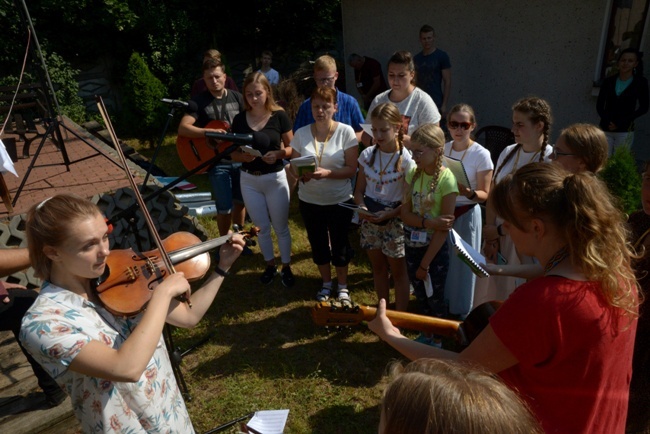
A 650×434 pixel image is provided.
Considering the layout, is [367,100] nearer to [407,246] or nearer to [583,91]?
[583,91]

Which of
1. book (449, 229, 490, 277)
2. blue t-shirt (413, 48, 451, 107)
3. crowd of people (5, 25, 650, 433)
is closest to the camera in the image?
crowd of people (5, 25, 650, 433)

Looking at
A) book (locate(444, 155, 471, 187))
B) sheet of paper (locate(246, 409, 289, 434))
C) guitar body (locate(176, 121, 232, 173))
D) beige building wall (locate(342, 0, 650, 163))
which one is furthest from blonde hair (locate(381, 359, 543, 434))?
beige building wall (locate(342, 0, 650, 163))

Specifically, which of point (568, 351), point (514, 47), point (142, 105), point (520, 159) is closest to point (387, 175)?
point (520, 159)

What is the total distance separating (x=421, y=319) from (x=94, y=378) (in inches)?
49.1

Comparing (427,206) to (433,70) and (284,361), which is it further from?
(433,70)

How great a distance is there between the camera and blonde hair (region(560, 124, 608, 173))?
256 cm

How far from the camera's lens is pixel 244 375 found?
331cm

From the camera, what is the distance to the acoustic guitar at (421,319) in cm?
183

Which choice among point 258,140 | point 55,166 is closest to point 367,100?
point 55,166

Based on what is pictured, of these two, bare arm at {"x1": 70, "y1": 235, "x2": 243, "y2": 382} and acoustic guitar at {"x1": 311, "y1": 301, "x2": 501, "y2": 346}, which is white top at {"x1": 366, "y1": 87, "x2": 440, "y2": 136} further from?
bare arm at {"x1": 70, "y1": 235, "x2": 243, "y2": 382}

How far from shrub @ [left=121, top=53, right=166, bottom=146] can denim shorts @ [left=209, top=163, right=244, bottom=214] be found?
20.6 ft

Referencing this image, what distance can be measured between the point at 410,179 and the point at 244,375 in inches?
71.9

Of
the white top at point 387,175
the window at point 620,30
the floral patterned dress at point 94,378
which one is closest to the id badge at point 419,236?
the white top at point 387,175

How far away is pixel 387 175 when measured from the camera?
341cm
